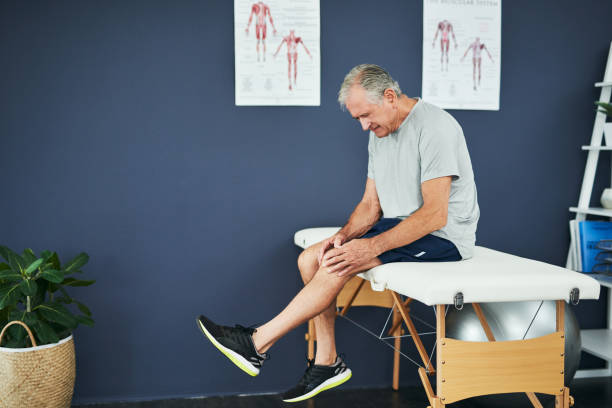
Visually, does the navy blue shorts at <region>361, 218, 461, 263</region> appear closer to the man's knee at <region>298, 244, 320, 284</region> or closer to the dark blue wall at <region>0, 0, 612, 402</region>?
the man's knee at <region>298, 244, 320, 284</region>

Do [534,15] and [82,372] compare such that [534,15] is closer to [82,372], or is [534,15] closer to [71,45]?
[71,45]

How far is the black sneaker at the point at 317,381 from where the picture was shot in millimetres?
1748

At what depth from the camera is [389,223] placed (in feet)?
6.25

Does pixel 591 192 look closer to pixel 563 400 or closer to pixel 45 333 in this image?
pixel 563 400

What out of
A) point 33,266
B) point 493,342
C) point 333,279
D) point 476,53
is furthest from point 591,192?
point 33,266

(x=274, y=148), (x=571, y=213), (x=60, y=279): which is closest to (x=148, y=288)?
(x=60, y=279)

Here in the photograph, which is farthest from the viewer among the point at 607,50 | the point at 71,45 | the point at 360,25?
the point at 607,50

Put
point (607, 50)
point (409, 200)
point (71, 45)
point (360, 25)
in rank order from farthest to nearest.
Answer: point (607, 50)
point (360, 25)
point (71, 45)
point (409, 200)

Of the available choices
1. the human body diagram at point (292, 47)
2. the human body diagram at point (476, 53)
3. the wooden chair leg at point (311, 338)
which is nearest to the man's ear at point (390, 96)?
the human body diagram at point (292, 47)

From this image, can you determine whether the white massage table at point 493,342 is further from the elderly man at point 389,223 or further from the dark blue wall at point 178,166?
the dark blue wall at point 178,166

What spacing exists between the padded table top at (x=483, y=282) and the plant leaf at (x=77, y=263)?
112 cm

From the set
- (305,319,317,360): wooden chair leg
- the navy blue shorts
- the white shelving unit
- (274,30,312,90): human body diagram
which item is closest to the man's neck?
the navy blue shorts

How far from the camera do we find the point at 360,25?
2398mm

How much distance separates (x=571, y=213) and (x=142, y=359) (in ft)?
6.67
